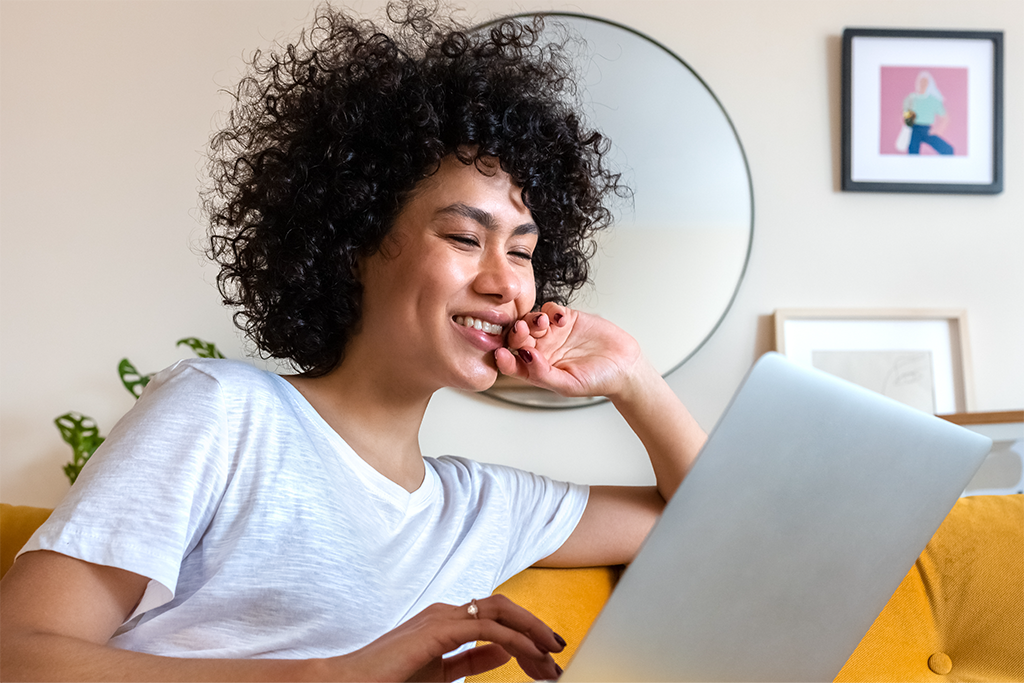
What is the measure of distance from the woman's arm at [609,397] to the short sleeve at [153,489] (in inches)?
16.1

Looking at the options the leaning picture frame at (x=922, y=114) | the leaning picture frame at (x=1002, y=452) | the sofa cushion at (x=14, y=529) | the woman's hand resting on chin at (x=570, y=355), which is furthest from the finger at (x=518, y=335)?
the leaning picture frame at (x=922, y=114)

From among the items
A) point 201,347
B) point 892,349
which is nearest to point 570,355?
point 201,347

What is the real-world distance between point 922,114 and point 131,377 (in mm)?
1980

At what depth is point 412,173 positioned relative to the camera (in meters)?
1.11

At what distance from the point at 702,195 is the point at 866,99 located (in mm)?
459

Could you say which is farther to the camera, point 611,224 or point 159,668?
point 611,224

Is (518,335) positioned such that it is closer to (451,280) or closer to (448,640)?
(451,280)

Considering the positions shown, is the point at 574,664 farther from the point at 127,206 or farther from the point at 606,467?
the point at 127,206

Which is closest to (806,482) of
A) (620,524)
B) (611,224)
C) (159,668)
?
(159,668)

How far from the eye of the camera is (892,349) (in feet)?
5.98

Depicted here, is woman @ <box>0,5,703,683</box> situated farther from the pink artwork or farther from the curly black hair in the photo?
the pink artwork

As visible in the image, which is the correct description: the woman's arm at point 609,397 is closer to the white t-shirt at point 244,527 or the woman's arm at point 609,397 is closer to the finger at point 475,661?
the white t-shirt at point 244,527

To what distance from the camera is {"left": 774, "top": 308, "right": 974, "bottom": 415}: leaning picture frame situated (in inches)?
70.8

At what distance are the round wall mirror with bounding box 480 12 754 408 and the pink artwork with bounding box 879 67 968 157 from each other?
379mm
